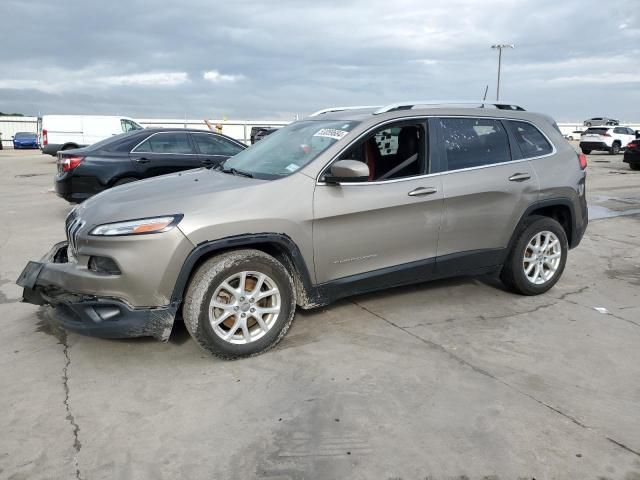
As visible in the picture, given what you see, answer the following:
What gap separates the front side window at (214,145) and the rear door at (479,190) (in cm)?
568

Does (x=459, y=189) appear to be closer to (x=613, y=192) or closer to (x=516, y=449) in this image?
(x=516, y=449)

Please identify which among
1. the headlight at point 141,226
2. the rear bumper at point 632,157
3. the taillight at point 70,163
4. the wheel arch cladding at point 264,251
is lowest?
the wheel arch cladding at point 264,251

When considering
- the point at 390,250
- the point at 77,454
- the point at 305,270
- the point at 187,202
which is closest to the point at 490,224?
the point at 390,250

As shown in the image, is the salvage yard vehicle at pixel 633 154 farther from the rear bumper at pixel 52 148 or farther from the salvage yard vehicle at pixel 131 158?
the rear bumper at pixel 52 148

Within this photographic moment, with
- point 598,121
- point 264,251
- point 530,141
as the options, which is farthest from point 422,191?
point 598,121

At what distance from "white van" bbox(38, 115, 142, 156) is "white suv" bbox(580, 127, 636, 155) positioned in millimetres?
22694

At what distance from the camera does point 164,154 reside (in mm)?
9109

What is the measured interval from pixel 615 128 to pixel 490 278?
27572mm

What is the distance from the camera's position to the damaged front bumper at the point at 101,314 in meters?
3.50

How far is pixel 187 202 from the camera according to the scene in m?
3.65

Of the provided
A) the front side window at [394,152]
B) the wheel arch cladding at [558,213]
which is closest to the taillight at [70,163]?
the front side window at [394,152]

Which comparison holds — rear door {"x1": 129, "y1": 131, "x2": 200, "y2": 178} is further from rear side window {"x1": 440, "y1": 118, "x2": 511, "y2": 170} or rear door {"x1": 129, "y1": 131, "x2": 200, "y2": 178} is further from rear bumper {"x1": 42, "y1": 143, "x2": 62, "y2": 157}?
rear bumper {"x1": 42, "y1": 143, "x2": 62, "y2": 157}

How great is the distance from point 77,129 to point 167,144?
1396 centimetres

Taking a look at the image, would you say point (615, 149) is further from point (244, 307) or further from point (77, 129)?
point (244, 307)
